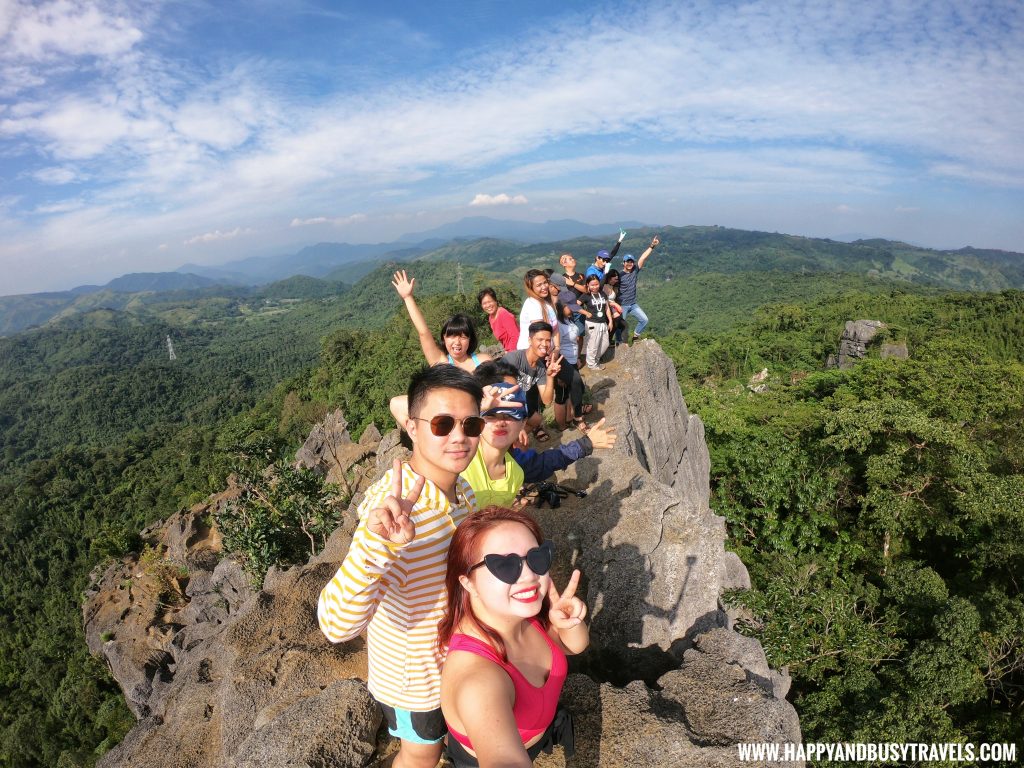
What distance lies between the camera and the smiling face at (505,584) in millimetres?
2426

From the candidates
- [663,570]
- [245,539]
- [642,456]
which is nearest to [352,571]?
[663,570]

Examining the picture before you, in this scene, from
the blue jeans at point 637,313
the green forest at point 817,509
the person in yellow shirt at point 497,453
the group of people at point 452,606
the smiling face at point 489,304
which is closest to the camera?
the group of people at point 452,606

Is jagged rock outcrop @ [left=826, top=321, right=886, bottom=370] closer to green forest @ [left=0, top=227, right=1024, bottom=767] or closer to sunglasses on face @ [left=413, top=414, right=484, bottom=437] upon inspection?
green forest @ [left=0, top=227, right=1024, bottom=767]

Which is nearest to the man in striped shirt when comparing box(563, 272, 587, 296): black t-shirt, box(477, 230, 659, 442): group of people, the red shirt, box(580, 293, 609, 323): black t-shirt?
box(477, 230, 659, 442): group of people

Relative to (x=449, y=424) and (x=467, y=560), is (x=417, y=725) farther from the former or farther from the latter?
(x=449, y=424)

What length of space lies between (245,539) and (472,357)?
795 centimetres

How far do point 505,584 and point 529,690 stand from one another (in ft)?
1.98

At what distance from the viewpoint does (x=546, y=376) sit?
300 inches

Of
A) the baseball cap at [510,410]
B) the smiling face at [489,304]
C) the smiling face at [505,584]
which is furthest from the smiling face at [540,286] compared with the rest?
the smiling face at [505,584]

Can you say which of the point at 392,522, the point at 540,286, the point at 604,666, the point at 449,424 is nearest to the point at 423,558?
the point at 392,522

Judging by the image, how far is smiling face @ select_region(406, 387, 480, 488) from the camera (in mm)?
2873

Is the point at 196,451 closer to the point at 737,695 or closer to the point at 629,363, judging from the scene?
the point at 629,363

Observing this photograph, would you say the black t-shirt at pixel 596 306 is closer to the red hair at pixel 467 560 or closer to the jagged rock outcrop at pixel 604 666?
the jagged rock outcrop at pixel 604 666

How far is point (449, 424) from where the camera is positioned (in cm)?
288
